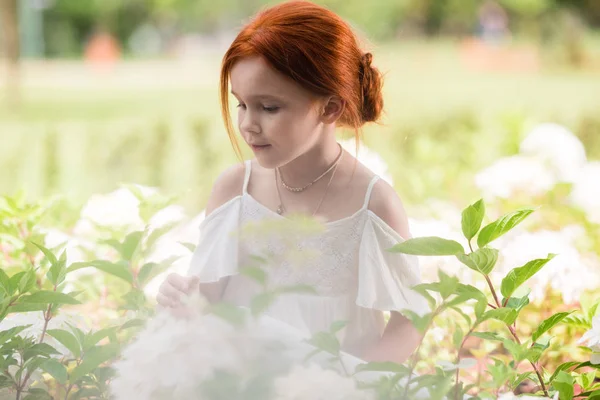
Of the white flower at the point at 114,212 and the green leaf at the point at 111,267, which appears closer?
the green leaf at the point at 111,267

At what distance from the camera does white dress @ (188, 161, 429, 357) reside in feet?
4.67

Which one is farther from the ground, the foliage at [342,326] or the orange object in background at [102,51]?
the foliage at [342,326]

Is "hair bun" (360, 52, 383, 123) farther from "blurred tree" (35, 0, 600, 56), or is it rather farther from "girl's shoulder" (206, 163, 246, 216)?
"blurred tree" (35, 0, 600, 56)

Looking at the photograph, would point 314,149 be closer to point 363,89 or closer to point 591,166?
point 363,89

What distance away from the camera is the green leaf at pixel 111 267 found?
3.67 ft

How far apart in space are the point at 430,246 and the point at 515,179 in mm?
1309

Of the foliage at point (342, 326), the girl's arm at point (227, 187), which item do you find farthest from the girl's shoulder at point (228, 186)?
the foliage at point (342, 326)

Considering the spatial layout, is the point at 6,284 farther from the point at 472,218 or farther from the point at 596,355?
the point at 596,355

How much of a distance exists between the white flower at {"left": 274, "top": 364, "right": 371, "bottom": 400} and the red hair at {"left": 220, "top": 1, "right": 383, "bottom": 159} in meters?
0.65

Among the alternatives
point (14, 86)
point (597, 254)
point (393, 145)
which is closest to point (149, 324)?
point (597, 254)

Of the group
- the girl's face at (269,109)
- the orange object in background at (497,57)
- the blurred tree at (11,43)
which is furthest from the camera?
the orange object in background at (497,57)

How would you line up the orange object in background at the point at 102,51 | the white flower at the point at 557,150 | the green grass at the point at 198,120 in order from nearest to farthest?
1. the white flower at the point at 557,150
2. the green grass at the point at 198,120
3. the orange object in background at the point at 102,51

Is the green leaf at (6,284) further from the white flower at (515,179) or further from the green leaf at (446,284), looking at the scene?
the white flower at (515,179)

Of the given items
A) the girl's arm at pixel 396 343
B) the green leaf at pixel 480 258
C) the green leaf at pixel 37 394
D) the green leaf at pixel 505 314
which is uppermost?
the green leaf at pixel 480 258
